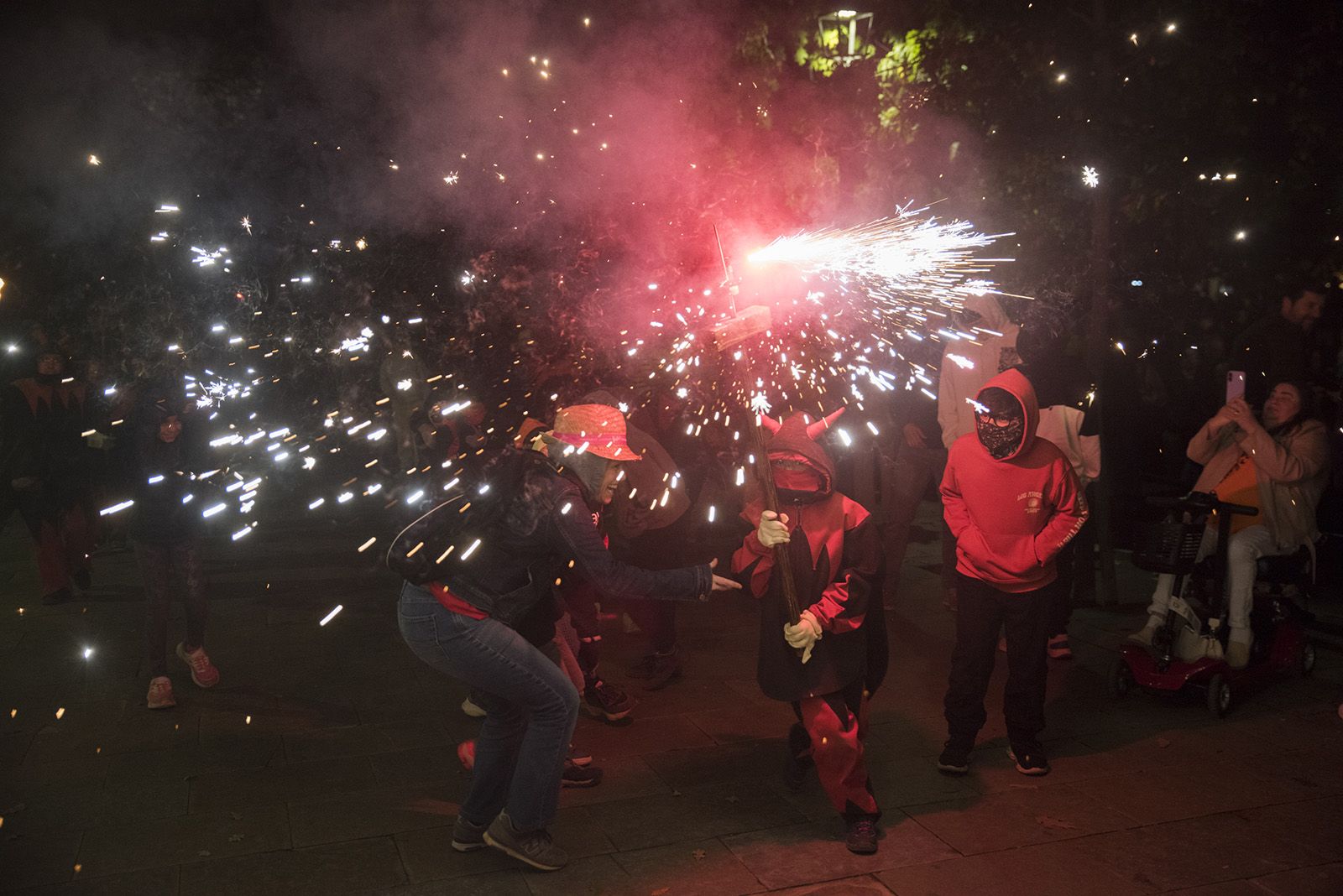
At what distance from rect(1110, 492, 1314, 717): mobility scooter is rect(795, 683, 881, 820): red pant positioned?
2.50 m

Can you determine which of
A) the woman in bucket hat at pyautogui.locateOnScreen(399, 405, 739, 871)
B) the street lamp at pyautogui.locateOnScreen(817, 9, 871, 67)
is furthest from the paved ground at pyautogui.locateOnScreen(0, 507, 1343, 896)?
the street lamp at pyautogui.locateOnScreen(817, 9, 871, 67)

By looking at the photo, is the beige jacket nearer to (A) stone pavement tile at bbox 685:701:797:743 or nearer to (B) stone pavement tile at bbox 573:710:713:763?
(A) stone pavement tile at bbox 685:701:797:743

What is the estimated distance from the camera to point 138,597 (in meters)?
9.21

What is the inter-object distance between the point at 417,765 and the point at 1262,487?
5.10 m

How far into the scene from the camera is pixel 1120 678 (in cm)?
653

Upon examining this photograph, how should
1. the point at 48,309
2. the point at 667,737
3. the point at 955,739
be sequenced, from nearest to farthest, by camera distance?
1. the point at 955,739
2. the point at 667,737
3. the point at 48,309

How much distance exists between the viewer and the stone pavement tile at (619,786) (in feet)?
17.0

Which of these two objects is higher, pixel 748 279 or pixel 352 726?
pixel 748 279

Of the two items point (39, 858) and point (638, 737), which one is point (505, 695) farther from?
point (39, 858)

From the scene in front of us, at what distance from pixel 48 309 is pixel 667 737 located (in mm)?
7983

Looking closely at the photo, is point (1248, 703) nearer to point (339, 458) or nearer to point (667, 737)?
point (667, 737)

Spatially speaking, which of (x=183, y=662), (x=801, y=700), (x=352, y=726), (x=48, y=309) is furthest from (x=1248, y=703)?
(x=48, y=309)

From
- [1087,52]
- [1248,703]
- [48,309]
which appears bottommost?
[1248,703]

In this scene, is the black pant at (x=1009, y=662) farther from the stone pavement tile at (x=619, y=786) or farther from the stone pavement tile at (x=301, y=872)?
the stone pavement tile at (x=301, y=872)
